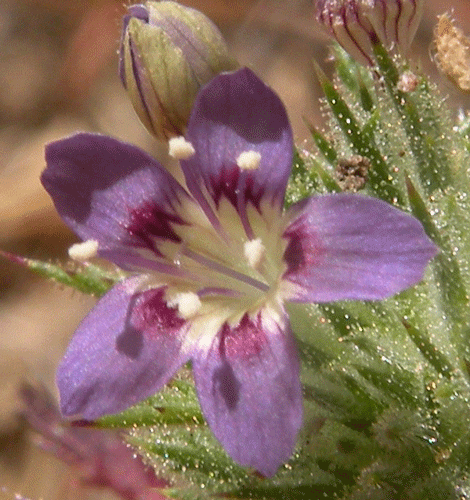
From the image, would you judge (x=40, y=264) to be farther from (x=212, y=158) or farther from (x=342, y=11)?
(x=342, y=11)

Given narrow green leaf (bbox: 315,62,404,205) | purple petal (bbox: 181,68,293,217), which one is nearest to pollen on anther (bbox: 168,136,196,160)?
purple petal (bbox: 181,68,293,217)

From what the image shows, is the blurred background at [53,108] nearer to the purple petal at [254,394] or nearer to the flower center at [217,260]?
the flower center at [217,260]

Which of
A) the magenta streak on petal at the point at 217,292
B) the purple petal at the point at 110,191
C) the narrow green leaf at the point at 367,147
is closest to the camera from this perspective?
the purple petal at the point at 110,191

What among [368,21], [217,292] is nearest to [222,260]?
[217,292]

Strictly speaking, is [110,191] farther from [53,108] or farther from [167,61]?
[53,108]

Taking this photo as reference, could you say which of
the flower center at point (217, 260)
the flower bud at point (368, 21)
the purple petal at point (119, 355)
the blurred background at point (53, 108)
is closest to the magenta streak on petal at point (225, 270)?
the flower center at point (217, 260)

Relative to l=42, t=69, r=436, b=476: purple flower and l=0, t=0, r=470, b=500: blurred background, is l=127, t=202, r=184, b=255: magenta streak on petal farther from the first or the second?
l=0, t=0, r=470, b=500: blurred background

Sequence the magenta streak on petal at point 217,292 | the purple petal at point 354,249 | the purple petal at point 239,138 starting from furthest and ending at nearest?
the magenta streak on petal at point 217,292, the purple petal at point 239,138, the purple petal at point 354,249
